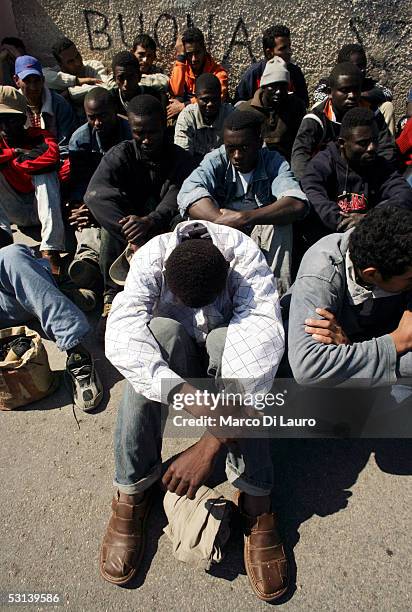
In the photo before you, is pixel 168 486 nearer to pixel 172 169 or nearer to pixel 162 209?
pixel 162 209

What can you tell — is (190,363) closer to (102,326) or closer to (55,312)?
(55,312)

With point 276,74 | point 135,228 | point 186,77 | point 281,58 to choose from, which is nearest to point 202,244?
point 135,228

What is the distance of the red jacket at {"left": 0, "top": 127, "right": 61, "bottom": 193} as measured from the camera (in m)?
3.64

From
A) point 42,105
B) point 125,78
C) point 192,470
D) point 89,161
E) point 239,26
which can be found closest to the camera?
point 192,470

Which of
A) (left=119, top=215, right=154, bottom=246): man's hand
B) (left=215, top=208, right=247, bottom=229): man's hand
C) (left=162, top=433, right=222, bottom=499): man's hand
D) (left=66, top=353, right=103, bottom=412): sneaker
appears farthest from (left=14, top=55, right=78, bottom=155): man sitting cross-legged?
(left=162, top=433, right=222, bottom=499): man's hand

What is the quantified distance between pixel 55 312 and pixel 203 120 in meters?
2.46

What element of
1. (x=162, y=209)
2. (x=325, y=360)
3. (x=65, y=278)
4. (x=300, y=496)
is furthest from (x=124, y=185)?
(x=300, y=496)

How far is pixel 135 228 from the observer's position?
3.06 m

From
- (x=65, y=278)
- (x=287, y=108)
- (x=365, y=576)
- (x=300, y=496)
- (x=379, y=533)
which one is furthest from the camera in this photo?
(x=287, y=108)

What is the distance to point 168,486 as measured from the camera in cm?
196

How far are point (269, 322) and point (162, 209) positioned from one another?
156 centimetres

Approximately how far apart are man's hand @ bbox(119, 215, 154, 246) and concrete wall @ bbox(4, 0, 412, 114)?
3.57 meters

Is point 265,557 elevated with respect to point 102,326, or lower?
lower

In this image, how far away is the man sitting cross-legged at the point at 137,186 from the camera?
10.4 ft
